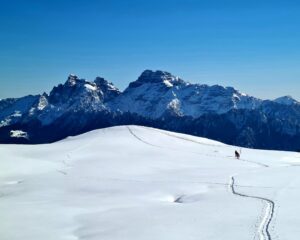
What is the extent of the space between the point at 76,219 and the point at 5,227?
393 cm

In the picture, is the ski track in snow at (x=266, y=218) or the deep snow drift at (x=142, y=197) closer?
the ski track in snow at (x=266, y=218)

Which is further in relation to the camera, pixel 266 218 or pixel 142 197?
pixel 142 197

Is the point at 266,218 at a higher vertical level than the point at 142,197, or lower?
higher

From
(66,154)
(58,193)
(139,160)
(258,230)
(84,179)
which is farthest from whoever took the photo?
(66,154)

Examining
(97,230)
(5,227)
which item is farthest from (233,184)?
(5,227)

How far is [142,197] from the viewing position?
3266 cm

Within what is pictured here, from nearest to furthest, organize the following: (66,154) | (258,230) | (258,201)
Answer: (258,230) < (258,201) < (66,154)

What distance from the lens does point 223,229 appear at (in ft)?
72.6

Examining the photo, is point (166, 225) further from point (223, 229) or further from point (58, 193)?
point (58, 193)

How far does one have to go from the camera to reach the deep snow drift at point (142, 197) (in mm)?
22802

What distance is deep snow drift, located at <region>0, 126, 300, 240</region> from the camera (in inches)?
898

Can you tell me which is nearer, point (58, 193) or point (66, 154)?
point (58, 193)

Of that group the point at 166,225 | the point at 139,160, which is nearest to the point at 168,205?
the point at 166,225

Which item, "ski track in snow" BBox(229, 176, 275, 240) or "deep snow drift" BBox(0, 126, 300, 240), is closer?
"ski track in snow" BBox(229, 176, 275, 240)
